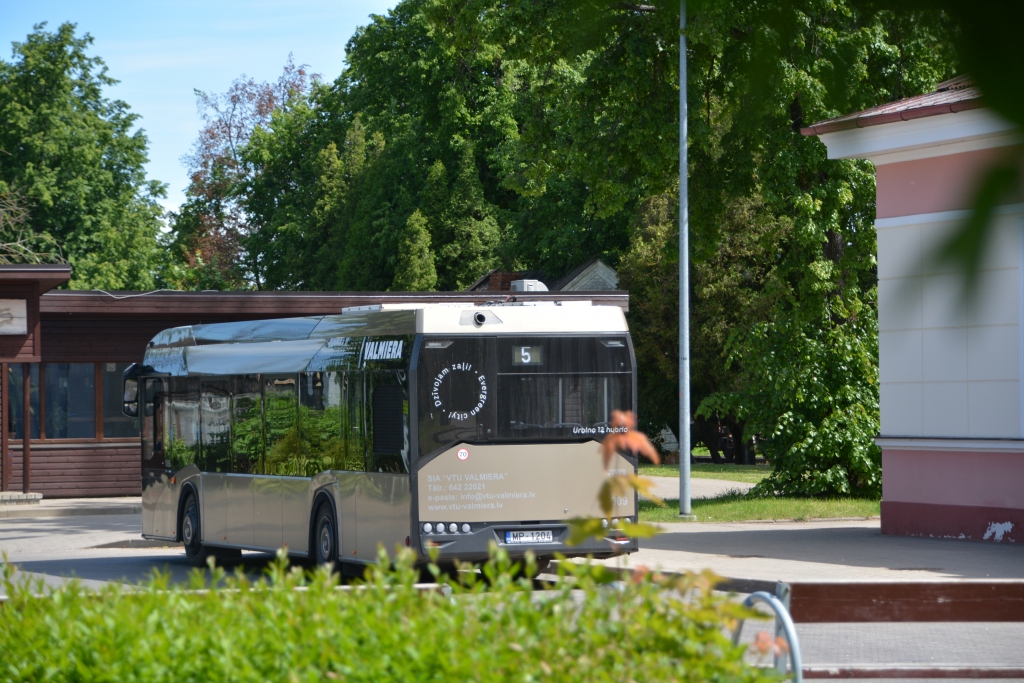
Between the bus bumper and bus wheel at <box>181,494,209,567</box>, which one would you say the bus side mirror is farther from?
the bus bumper

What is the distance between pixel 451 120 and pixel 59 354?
82.6 ft

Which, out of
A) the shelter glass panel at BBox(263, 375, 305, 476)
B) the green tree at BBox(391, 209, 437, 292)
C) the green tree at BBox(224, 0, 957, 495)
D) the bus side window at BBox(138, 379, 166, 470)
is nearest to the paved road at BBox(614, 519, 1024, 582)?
the shelter glass panel at BBox(263, 375, 305, 476)

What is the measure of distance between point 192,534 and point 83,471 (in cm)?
1117

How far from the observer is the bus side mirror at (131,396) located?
1966 cm

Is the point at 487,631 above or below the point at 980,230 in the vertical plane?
below

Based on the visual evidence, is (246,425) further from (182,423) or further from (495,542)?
(495,542)

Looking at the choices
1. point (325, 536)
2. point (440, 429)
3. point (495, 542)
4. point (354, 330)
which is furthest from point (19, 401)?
point (495, 542)

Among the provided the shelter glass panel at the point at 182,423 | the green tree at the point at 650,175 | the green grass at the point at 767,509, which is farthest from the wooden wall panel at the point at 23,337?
the green grass at the point at 767,509

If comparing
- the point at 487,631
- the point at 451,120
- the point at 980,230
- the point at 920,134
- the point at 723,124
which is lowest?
the point at 487,631

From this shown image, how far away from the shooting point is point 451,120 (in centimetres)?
4997

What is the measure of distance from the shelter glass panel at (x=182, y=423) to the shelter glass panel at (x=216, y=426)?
0.80 feet

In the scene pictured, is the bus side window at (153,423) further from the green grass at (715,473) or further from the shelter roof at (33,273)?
the green grass at (715,473)

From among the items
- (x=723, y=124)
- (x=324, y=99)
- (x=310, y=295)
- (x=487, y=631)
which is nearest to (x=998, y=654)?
(x=487, y=631)

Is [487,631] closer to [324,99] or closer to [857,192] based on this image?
[857,192]
